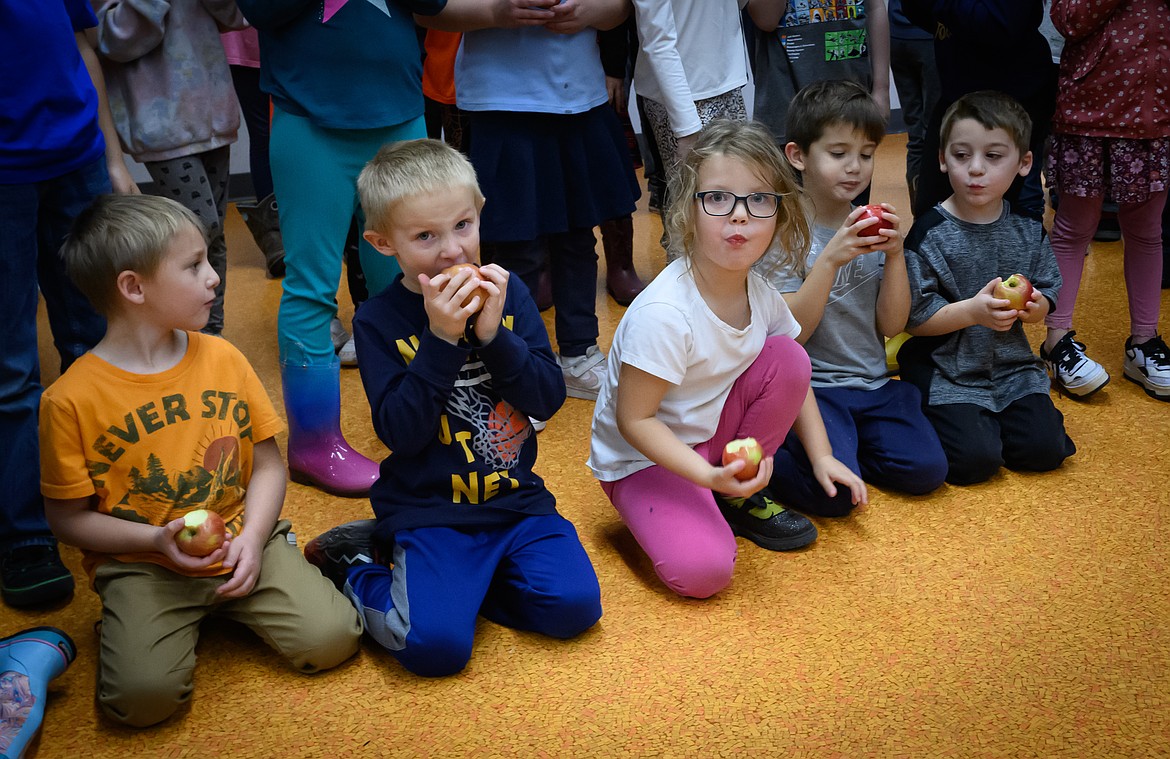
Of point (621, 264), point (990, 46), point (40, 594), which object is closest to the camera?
point (40, 594)

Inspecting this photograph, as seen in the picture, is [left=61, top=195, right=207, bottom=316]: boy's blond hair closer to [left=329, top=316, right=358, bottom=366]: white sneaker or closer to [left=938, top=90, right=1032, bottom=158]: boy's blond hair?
[left=329, top=316, right=358, bottom=366]: white sneaker

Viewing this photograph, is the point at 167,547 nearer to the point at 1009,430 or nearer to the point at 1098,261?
the point at 1009,430

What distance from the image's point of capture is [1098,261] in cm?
343

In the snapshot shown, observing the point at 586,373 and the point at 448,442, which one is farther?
the point at 586,373

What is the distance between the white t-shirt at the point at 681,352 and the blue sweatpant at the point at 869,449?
27 centimetres

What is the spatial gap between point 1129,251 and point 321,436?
2059 millimetres

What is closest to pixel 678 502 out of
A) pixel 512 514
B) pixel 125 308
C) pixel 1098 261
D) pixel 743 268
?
pixel 512 514

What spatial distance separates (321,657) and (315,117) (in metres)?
1.04

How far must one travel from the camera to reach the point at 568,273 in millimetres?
2621

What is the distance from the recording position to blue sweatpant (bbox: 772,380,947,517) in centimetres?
211

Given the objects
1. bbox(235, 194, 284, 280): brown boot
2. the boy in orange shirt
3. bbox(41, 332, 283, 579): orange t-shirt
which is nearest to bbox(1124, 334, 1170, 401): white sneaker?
the boy in orange shirt

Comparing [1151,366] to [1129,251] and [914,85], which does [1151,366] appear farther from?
[914,85]

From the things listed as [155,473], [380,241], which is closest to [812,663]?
[380,241]

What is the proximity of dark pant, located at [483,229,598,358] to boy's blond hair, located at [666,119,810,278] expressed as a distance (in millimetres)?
654
